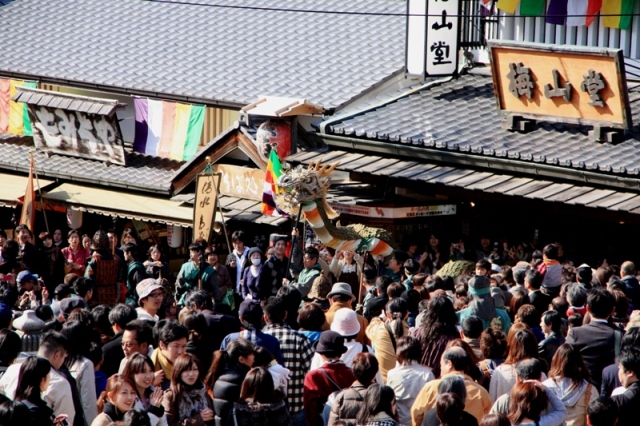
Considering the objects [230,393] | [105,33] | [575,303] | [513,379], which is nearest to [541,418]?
[513,379]

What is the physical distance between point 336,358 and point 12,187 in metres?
13.6

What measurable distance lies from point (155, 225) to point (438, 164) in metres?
6.36

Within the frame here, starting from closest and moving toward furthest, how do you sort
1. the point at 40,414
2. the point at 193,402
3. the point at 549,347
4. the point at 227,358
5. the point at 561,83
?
the point at 40,414 < the point at 193,402 < the point at 227,358 < the point at 549,347 < the point at 561,83

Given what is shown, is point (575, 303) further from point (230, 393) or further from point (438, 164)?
point (438, 164)

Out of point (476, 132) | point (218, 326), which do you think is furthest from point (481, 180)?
point (218, 326)

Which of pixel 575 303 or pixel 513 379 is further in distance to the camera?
pixel 575 303

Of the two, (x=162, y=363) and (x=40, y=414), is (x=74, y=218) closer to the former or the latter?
(x=162, y=363)

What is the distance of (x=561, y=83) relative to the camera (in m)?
15.3

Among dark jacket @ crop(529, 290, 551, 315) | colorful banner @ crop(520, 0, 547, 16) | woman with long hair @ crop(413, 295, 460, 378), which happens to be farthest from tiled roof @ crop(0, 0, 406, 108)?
woman with long hair @ crop(413, 295, 460, 378)

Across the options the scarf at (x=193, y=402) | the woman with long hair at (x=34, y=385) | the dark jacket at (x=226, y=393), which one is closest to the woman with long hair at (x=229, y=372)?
the dark jacket at (x=226, y=393)

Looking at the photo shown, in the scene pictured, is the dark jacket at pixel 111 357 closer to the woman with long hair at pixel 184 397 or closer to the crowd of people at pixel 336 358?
the crowd of people at pixel 336 358

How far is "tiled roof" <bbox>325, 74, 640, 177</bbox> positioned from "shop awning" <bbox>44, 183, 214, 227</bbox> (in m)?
3.22

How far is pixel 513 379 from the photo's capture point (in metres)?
7.99

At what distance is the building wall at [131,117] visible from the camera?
19.8 m
